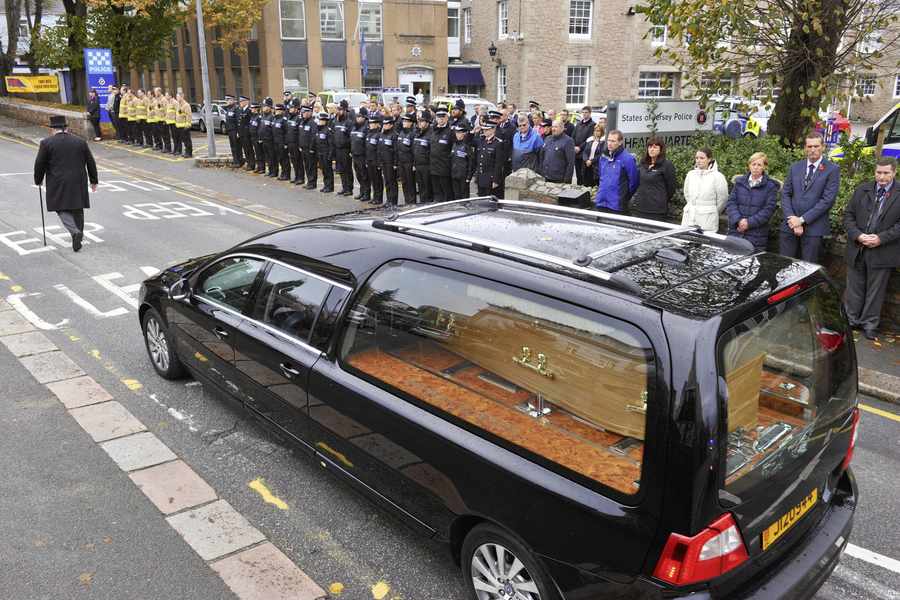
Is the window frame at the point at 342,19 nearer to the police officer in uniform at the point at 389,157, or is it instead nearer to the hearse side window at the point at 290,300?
the police officer in uniform at the point at 389,157

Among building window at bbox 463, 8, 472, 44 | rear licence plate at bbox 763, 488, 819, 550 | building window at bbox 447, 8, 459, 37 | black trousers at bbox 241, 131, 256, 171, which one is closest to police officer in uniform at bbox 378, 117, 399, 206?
black trousers at bbox 241, 131, 256, 171

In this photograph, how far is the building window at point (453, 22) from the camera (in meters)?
43.4

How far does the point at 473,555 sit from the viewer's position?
11.1ft

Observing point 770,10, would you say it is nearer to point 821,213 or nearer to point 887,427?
point 821,213

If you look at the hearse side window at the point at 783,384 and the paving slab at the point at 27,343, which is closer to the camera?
the hearse side window at the point at 783,384

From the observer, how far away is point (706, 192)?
8.28 m

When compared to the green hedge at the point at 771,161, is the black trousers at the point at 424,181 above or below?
below

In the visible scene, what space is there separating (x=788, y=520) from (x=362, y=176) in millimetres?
12895

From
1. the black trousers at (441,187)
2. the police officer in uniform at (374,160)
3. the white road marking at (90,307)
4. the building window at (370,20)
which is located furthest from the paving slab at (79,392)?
the building window at (370,20)

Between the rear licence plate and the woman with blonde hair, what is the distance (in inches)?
200

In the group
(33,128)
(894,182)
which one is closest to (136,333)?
(894,182)

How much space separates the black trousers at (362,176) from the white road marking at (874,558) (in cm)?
1223

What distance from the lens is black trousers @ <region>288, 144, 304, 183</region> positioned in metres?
16.9

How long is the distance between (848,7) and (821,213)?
12.5 ft
